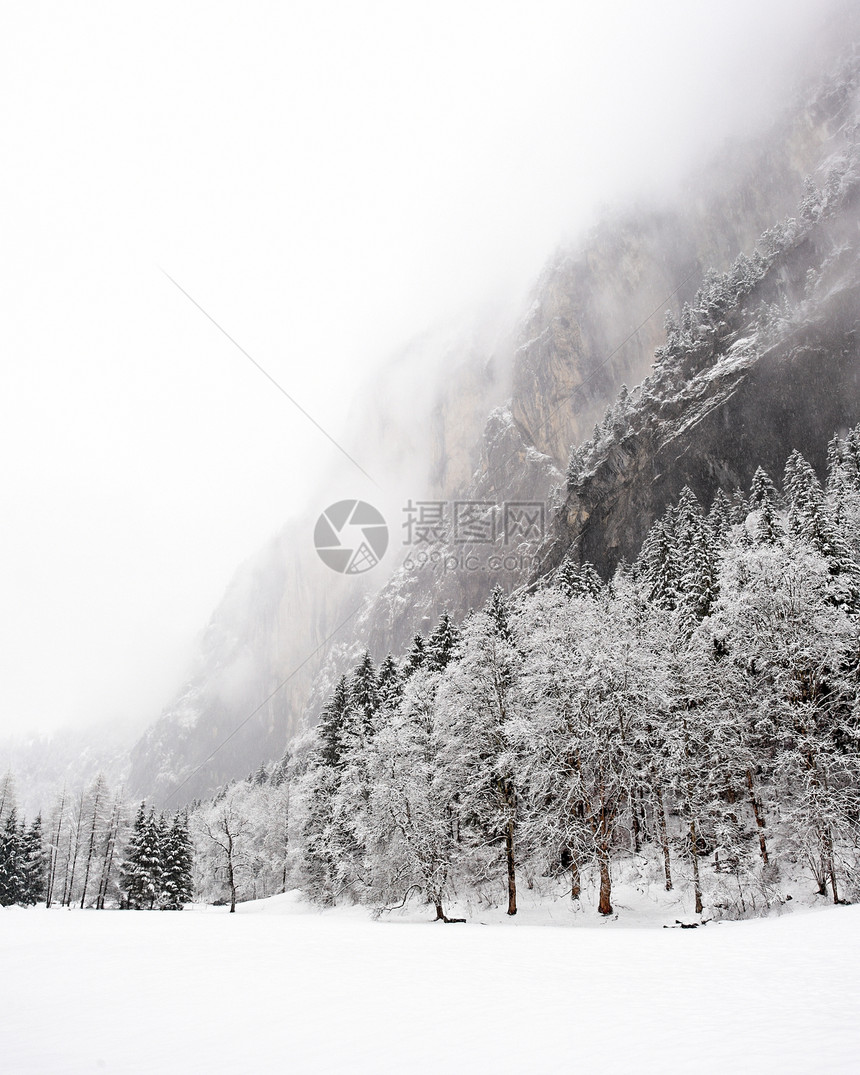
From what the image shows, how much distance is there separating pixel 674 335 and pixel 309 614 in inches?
5171

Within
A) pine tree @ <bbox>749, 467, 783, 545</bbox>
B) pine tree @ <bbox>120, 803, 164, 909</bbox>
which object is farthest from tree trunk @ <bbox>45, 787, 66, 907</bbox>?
pine tree @ <bbox>749, 467, 783, 545</bbox>

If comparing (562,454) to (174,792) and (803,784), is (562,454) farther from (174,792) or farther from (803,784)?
(174,792)

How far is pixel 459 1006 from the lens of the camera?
687 cm

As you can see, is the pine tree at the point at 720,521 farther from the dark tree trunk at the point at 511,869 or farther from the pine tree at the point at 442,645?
the dark tree trunk at the point at 511,869

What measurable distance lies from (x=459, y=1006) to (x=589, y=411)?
348ft

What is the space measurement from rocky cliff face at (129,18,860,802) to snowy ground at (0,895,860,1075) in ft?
196

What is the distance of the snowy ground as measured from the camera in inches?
193

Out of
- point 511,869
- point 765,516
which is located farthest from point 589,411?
point 511,869

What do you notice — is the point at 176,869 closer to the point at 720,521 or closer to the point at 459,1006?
the point at 459,1006

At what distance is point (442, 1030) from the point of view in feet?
19.1

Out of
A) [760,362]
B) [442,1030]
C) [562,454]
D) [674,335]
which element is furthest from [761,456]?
[442,1030]

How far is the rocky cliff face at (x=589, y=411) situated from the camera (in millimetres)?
63781

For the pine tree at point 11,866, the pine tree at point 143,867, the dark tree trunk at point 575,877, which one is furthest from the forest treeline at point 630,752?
the pine tree at point 11,866

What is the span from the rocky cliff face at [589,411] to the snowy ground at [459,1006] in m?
59.8
